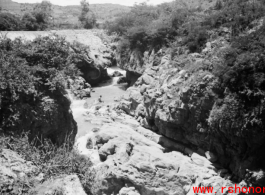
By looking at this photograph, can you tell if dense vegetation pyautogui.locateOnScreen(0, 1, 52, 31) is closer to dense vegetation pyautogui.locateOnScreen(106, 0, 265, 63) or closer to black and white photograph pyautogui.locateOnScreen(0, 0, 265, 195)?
dense vegetation pyautogui.locateOnScreen(106, 0, 265, 63)

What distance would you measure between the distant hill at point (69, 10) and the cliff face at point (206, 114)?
36912 millimetres

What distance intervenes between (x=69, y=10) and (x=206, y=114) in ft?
270

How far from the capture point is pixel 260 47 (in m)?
13.3

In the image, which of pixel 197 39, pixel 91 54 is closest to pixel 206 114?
pixel 197 39

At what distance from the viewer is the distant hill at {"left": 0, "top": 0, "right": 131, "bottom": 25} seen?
58.1m

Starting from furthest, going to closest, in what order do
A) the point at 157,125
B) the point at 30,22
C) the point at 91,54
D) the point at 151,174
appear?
the point at 30,22 < the point at 91,54 < the point at 157,125 < the point at 151,174

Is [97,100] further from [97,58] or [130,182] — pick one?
[130,182]

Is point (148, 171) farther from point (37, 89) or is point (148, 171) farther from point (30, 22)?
point (30, 22)

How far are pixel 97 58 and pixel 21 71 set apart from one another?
23.9 meters

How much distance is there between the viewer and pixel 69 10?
8631cm

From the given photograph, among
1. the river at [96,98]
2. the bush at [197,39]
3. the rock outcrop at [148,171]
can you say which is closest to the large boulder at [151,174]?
the rock outcrop at [148,171]

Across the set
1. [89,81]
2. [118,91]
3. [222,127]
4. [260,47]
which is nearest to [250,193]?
[222,127]

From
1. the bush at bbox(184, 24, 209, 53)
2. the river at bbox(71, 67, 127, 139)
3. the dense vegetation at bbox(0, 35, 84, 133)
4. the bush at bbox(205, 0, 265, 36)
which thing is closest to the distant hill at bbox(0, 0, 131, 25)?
the river at bbox(71, 67, 127, 139)

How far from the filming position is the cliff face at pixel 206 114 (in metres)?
12.3
